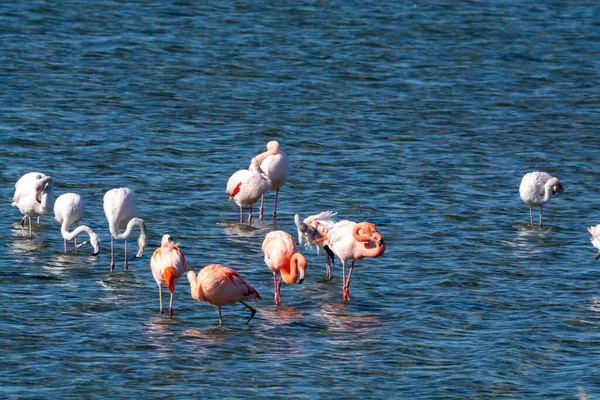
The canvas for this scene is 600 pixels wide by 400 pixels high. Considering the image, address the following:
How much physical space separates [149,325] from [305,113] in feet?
34.3

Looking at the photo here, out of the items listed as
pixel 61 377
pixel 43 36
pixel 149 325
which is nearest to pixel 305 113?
pixel 43 36

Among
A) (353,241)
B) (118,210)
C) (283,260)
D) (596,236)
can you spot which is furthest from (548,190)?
(118,210)

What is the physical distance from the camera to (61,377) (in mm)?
9797

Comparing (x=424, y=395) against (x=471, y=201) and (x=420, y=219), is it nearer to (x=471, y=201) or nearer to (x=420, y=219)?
(x=420, y=219)

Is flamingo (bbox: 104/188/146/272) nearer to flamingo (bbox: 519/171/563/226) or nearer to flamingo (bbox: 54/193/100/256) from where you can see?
flamingo (bbox: 54/193/100/256)

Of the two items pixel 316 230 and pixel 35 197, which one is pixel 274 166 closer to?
pixel 316 230

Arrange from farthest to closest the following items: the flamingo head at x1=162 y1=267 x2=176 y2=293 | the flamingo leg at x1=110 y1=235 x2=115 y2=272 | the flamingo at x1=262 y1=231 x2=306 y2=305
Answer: the flamingo leg at x1=110 y1=235 x2=115 y2=272, the flamingo at x1=262 y1=231 x2=306 y2=305, the flamingo head at x1=162 y1=267 x2=176 y2=293

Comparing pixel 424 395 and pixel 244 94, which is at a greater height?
pixel 244 94

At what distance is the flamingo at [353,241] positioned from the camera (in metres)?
11.9

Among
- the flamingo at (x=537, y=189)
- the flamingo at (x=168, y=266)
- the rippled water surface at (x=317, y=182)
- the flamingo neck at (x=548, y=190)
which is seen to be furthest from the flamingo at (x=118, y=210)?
the flamingo neck at (x=548, y=190)

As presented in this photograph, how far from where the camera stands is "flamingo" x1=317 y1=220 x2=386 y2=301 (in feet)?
39.2

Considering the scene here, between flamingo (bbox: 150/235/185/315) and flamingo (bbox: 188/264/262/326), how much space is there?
0.29 metres

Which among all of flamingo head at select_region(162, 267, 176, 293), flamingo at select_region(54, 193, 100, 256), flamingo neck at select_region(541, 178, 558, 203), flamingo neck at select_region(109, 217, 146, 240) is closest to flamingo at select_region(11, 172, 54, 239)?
flamingo at select_region(54, 193, 100, 256)

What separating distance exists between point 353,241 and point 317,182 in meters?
5.12
